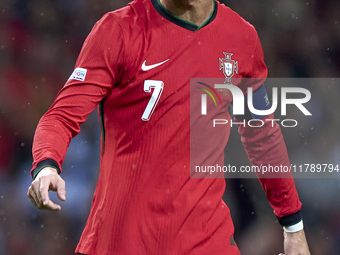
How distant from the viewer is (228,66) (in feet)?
7.70

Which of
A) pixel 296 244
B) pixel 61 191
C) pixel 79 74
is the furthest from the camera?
pixel 296 244

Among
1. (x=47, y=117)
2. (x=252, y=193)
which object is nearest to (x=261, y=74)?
(x=47, y=117)

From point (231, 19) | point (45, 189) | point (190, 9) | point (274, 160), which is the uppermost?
point (190, 9)

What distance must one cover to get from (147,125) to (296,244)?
109 centimetres

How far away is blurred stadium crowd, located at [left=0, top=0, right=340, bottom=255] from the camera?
4641 millimetres

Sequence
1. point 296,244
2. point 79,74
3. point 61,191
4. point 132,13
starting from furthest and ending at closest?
point 296,244 < point 132,13 < point 79,74 < point 61,191

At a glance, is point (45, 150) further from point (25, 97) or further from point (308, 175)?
point (308, 175)

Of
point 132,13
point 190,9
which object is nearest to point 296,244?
point 190,9

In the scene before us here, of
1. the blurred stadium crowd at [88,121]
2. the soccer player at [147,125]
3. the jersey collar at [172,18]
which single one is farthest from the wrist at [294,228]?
the blurred stadium crowd at [88,121]

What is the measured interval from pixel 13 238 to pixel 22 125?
103 cm

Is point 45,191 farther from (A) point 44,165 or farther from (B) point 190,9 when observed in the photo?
(B) point 190,9

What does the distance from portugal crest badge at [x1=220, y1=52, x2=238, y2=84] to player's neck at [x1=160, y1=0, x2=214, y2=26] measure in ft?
0.63

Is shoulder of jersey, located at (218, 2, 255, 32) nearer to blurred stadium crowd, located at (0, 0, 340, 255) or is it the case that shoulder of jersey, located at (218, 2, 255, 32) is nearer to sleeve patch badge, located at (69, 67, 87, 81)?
sleeve patch badge, located at (69, 67, 87, 81)

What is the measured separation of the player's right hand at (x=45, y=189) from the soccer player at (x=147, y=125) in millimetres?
314
